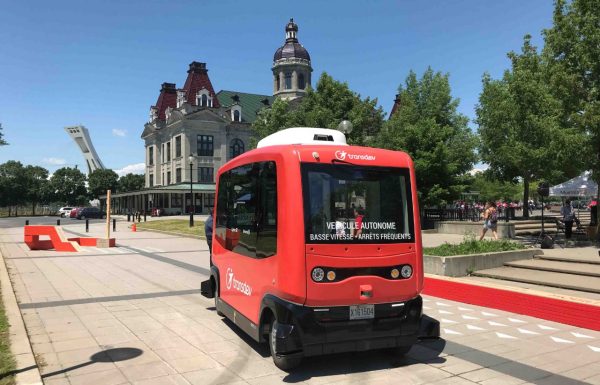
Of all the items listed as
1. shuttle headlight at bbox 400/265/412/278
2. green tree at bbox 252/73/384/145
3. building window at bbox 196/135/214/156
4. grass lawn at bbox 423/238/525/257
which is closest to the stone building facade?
building window at bbox 196/135/214/156

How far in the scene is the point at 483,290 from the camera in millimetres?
9633

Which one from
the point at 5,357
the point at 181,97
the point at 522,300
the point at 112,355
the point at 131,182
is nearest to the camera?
the point at 5,357

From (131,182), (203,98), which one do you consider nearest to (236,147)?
(203,98)

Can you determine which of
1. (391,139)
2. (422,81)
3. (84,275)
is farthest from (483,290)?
(422,81)

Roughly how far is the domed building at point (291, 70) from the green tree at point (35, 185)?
51.5 m

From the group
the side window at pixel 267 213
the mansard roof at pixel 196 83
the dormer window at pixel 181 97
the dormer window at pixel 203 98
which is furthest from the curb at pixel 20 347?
the dormer window at pixel 181 97

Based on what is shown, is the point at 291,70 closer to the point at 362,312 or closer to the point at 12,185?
the point at 12,185

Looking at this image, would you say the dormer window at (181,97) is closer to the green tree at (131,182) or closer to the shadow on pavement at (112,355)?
the green tree at (131,182)

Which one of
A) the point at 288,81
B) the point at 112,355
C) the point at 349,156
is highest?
the point at 288,81

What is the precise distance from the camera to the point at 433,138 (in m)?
28.2

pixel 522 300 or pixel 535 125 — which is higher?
pixel 535 125

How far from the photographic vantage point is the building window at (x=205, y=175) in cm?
7506

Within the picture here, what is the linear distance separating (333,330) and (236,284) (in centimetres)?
220

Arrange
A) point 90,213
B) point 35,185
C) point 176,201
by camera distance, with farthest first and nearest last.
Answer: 1. point 35,185
2. point 176,201
3. point 90,213
